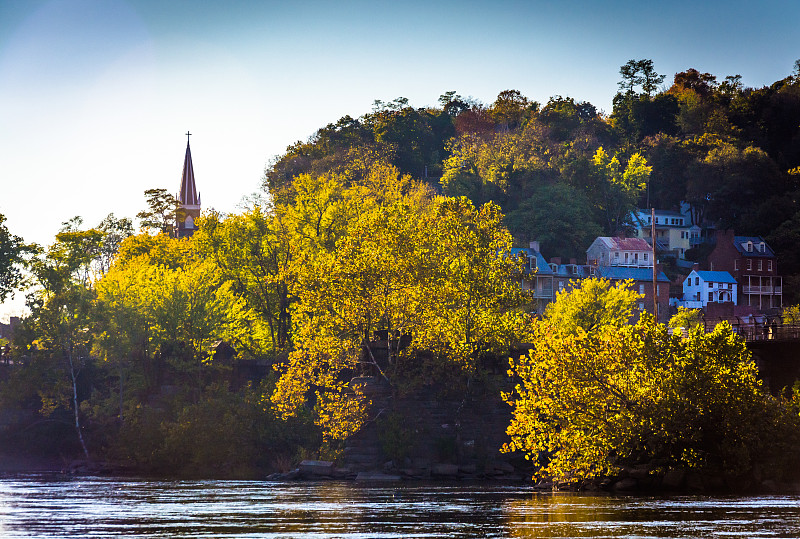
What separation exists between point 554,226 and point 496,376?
7433 cm

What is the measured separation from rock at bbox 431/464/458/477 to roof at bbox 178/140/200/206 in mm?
98516

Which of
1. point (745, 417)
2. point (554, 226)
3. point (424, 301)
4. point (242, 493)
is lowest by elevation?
point (242, 493)

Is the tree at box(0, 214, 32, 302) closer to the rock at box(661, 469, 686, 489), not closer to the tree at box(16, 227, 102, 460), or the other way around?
the tree at box(16, 227, 102, 460)

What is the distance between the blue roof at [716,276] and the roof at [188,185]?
6887 cm

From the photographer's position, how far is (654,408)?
2386 inches

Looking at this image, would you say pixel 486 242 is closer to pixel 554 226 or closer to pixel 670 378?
pixel 670 378

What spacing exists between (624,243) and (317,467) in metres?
86.5

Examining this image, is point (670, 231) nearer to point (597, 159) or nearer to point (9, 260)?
point (597, 159)

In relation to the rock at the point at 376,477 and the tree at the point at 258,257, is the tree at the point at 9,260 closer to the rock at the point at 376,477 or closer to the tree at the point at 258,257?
the tree at the point at 258,257

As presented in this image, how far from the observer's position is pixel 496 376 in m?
76.1

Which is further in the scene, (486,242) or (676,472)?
(486,242)

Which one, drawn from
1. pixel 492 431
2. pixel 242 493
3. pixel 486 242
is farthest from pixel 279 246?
pixel 242 493

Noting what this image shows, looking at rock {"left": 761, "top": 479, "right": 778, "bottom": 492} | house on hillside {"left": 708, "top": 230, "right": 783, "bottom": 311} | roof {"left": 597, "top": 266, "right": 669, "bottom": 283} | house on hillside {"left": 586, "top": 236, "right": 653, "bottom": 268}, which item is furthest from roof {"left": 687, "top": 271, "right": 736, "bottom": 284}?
rock {"left": 761, "top": 479, "right": 778, "bottom": 492}

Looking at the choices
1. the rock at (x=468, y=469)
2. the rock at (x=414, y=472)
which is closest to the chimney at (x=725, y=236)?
the rock at (x=468, y=469)
